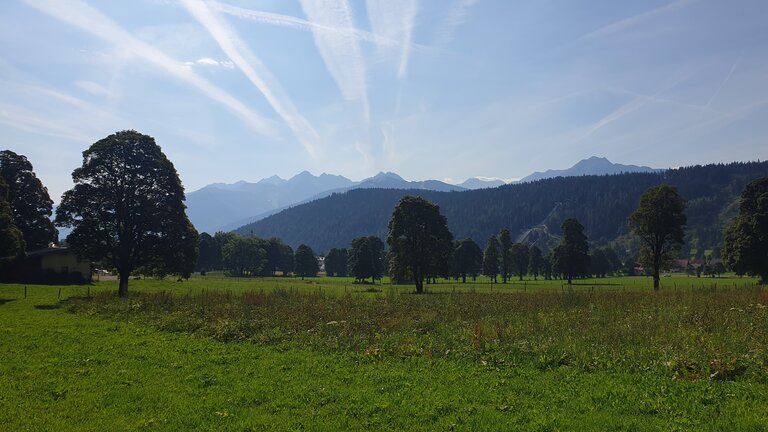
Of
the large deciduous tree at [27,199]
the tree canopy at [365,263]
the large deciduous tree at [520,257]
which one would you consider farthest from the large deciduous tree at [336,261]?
the large deciduous tree at [27,199]

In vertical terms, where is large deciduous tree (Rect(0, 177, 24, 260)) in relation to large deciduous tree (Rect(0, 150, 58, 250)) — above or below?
below

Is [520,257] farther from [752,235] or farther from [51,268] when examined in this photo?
[51,268]

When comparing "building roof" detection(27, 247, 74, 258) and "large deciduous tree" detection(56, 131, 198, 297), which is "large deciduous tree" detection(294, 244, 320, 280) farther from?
"large deciduous tree" detection(56, 131, 198, 297)

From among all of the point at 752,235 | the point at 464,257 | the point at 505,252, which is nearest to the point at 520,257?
the point at 505,252

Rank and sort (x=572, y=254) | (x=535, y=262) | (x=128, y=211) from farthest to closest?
(x=535, y=262)
(x=572, y=254)
(x=128, y=211)

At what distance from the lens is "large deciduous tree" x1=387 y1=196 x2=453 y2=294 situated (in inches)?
2194

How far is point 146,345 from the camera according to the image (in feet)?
58.9

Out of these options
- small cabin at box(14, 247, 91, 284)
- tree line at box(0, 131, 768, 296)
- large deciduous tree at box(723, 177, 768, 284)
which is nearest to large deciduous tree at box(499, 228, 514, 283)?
tree line at box(0, 131, 768, 296)

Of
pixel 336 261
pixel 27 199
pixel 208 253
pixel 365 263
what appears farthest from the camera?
pixel 336 261

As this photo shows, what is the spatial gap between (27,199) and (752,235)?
91.0 metres

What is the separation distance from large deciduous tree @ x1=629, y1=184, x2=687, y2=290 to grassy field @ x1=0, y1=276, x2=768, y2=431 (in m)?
33.5

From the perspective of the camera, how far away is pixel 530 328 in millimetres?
17969

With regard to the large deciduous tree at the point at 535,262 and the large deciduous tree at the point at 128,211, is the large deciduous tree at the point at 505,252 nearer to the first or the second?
the large deciduous tree at the point at 535,262

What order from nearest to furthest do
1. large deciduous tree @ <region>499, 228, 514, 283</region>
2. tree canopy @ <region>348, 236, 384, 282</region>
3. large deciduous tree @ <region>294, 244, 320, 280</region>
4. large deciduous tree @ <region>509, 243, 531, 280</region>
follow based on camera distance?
tree canopy @ <region>348, 236, 384, 282</region>, large deciduous tree @ <region>499, 228, 514, 283</region>, large deciduous tree @ <region>509, 243, 531, 280</region>, large deciduous tree @ <region>294, 244, 320, 280</region>
